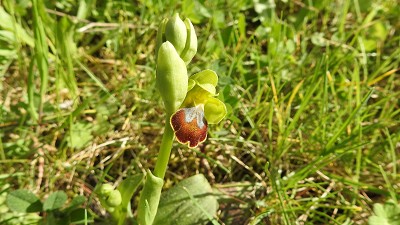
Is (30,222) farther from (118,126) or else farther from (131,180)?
(118,126)

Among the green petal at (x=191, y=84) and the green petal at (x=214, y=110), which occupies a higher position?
the green petal at (x=191, y=84)

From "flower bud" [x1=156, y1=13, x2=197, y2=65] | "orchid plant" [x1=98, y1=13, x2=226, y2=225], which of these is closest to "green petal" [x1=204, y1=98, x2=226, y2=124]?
"orchid plant" [x1=98, y1=13, x2=226, y2=225]

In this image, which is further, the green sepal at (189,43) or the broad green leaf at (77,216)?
the broad green leaf at (77,216)

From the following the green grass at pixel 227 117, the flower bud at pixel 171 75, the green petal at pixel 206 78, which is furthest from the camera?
the green grass at pixel 227 117

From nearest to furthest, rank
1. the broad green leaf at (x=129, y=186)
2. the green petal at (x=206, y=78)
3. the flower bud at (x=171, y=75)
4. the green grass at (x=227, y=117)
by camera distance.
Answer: the flower bud at (x=171, y=75), the green petal at (x=206, y=78), the broad green leaf at (x=129, y=186), the green grass at (x=227, y=117)

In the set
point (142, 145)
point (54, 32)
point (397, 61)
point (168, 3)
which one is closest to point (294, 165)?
point (142, 145)

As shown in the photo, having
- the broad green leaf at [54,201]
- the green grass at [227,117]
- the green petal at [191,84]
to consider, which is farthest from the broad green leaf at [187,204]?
the green petal at [191,84]

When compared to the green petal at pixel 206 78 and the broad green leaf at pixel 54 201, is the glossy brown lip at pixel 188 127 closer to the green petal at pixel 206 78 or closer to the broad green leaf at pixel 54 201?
the green petal at pixel 206 78

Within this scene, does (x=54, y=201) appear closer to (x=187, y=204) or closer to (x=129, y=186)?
(x=129, y=186)
